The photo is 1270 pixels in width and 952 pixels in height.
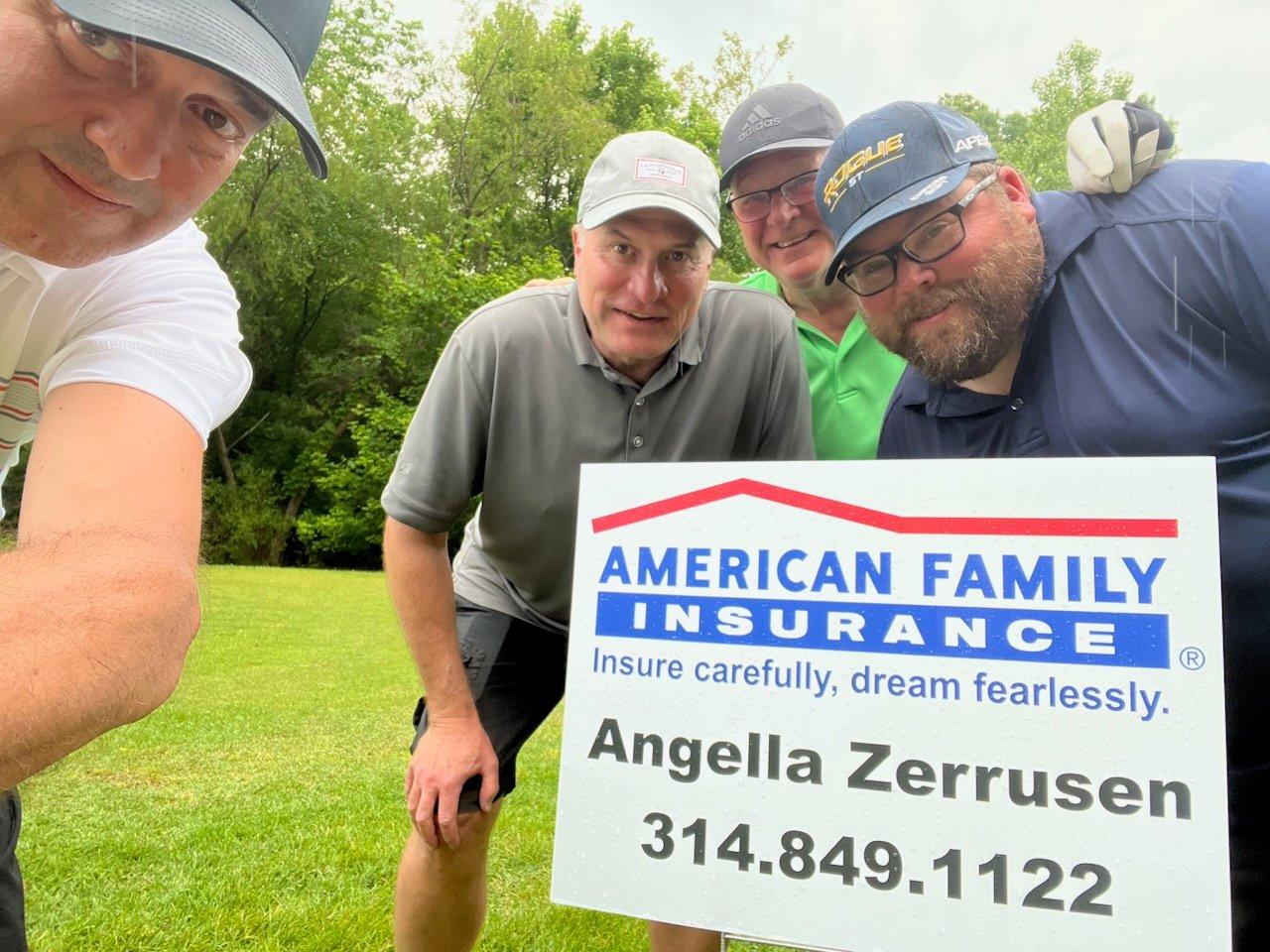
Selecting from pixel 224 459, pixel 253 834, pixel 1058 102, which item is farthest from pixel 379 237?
pixel 253 834

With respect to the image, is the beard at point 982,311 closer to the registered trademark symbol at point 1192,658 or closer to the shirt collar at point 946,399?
the shirt collar at point 946,399

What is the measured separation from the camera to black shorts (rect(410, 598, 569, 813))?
261cm

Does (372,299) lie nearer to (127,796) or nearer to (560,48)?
(560,48)

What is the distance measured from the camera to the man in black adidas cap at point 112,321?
1.06m

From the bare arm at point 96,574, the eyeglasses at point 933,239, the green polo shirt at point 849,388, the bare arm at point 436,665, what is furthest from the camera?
the green polo shirt at point 849,388

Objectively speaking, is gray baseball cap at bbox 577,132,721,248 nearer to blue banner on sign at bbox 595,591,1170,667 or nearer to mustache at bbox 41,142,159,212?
blue banner on sign at bbox 595,591,1170,667

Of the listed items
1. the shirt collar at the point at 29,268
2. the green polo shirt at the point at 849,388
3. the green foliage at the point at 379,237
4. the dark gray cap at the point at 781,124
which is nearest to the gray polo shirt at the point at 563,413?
the green polo shirt at the point at 849,388

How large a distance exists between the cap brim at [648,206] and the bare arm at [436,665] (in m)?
0.94

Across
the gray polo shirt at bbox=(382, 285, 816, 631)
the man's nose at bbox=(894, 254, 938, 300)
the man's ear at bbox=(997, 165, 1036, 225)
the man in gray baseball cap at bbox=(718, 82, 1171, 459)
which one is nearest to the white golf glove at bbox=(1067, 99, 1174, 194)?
the man's ear at bbox=(997, 165, 1036, 225)

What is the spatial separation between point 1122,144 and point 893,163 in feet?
1.51

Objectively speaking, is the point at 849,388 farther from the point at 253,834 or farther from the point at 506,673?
the point at 253,834

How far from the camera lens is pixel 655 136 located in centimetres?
240

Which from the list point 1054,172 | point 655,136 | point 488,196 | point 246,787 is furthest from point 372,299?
point 655,136

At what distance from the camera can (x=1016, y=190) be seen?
2152mm
